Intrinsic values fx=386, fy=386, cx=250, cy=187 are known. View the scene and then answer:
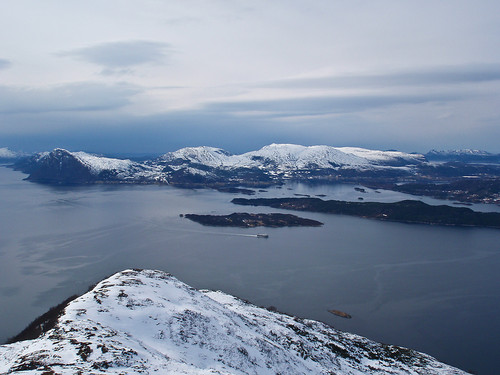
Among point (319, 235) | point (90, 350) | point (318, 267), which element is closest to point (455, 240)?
point (319, 235)

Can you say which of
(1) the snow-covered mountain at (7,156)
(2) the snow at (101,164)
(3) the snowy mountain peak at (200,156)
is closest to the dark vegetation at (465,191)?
(3) the snowy mountain peak at (200,156)

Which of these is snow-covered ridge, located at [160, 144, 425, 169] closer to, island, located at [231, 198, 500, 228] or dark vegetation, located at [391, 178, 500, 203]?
dark vegetation, located at [391, 178, 500, 203]

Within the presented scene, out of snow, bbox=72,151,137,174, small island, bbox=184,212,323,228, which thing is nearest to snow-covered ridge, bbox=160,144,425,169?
snow, bbox=72,151,137,174

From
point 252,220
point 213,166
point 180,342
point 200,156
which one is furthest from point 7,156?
point 180,342

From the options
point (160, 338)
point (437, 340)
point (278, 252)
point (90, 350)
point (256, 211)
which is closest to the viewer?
point (90, 350)

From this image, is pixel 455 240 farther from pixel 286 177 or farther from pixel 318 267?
pixel 286 177

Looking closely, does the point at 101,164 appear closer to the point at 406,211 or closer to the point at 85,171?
the point at 85,171
